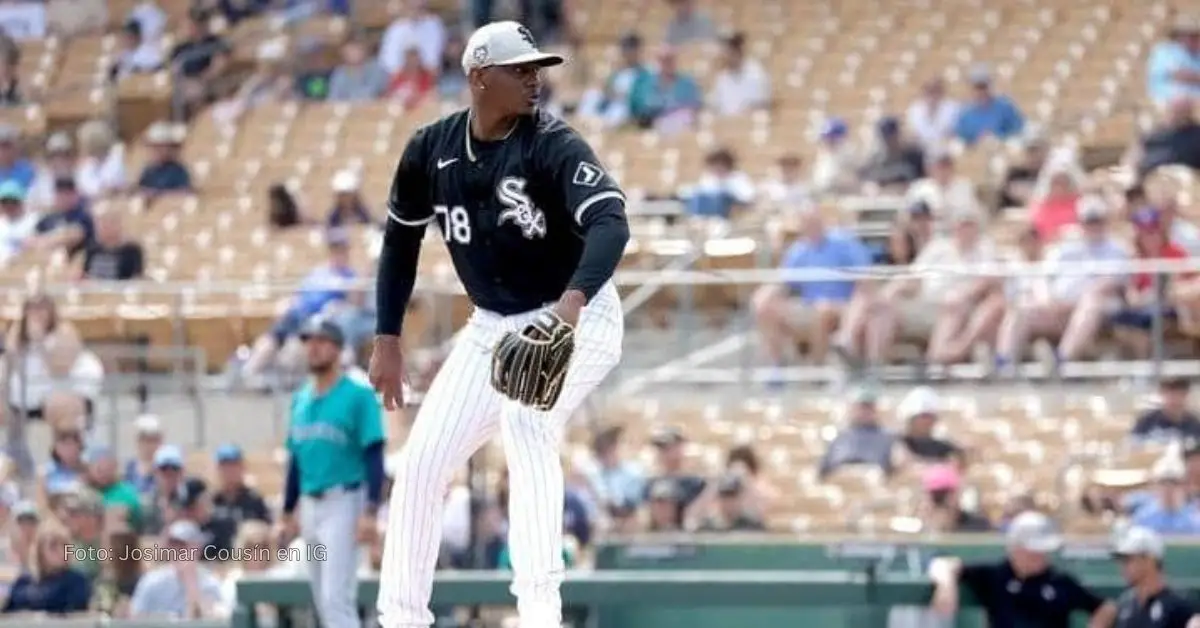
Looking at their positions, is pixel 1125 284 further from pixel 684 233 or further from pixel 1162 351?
pixel 684 233

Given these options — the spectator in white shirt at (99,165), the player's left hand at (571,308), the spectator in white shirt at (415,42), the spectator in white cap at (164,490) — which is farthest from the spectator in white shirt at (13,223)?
the player's left hand at (571,308)

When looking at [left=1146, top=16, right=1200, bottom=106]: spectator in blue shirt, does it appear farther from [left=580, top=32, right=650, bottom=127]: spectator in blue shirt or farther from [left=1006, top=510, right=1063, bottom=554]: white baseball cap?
[left=1006, top=510, right=1063, bottom=554]: white baseball cap

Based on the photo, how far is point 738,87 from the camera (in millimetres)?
19000

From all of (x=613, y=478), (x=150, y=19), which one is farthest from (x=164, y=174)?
(x=613, y=478)

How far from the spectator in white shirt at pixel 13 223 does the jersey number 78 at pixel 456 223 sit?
1104 centimetres

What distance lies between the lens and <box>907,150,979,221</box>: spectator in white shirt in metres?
15.9

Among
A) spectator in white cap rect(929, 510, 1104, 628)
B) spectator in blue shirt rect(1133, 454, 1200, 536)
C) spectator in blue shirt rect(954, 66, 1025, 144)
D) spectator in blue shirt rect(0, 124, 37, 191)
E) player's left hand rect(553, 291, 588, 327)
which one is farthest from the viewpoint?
spectator in blue shirt rect(0, 124, 37, 191)

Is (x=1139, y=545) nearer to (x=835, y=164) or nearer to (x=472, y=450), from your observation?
(x=472, y=450)

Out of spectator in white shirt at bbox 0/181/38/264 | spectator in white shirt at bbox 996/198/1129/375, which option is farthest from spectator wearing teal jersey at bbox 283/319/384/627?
spectator in white shirt at bbox 0/181/38/264

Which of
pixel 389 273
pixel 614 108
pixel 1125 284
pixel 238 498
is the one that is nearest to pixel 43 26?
pixel 614 108

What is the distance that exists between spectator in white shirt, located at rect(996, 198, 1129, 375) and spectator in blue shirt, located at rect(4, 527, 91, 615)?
4.61m

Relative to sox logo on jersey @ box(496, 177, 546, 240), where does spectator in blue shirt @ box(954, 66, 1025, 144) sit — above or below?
above

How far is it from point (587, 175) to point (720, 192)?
942 centimetres

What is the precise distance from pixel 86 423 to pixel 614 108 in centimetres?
477
